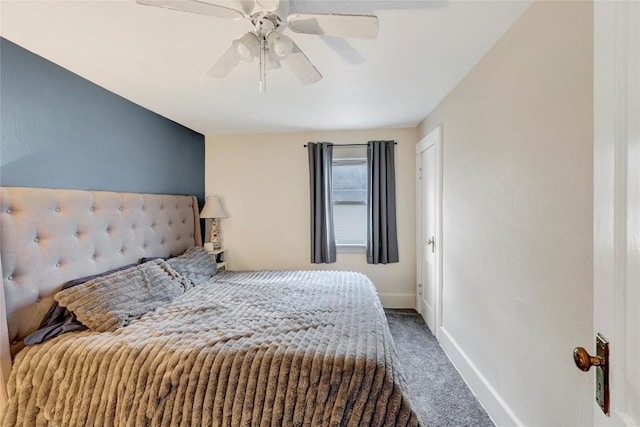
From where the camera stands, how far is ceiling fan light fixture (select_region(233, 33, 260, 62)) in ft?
4.65

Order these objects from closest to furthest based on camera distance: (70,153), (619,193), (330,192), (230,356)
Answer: (619,193) < (230,356) < (70,153) < (330,192)

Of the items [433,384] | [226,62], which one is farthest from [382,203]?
[226,62]

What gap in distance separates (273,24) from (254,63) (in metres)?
0.60

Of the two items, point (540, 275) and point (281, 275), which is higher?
point (540, 275)

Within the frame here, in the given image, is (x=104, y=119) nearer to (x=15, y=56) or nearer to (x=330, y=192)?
(x=15, y=56)

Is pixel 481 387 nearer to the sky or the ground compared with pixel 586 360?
nearer to the ground

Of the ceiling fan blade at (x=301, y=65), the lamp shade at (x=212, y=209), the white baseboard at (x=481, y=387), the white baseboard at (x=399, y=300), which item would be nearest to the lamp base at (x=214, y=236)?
the lamp shade at (x=212, y=209)

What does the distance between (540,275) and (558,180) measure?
444mm

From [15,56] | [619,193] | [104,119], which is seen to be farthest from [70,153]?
[619,193]

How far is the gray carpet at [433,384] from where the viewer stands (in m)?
1.89

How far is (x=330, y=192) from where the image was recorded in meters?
3.72

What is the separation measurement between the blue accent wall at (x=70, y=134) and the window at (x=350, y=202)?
1.96 meters

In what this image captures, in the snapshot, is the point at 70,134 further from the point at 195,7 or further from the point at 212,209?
the point at 212,209

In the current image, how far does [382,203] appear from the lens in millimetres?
3631
